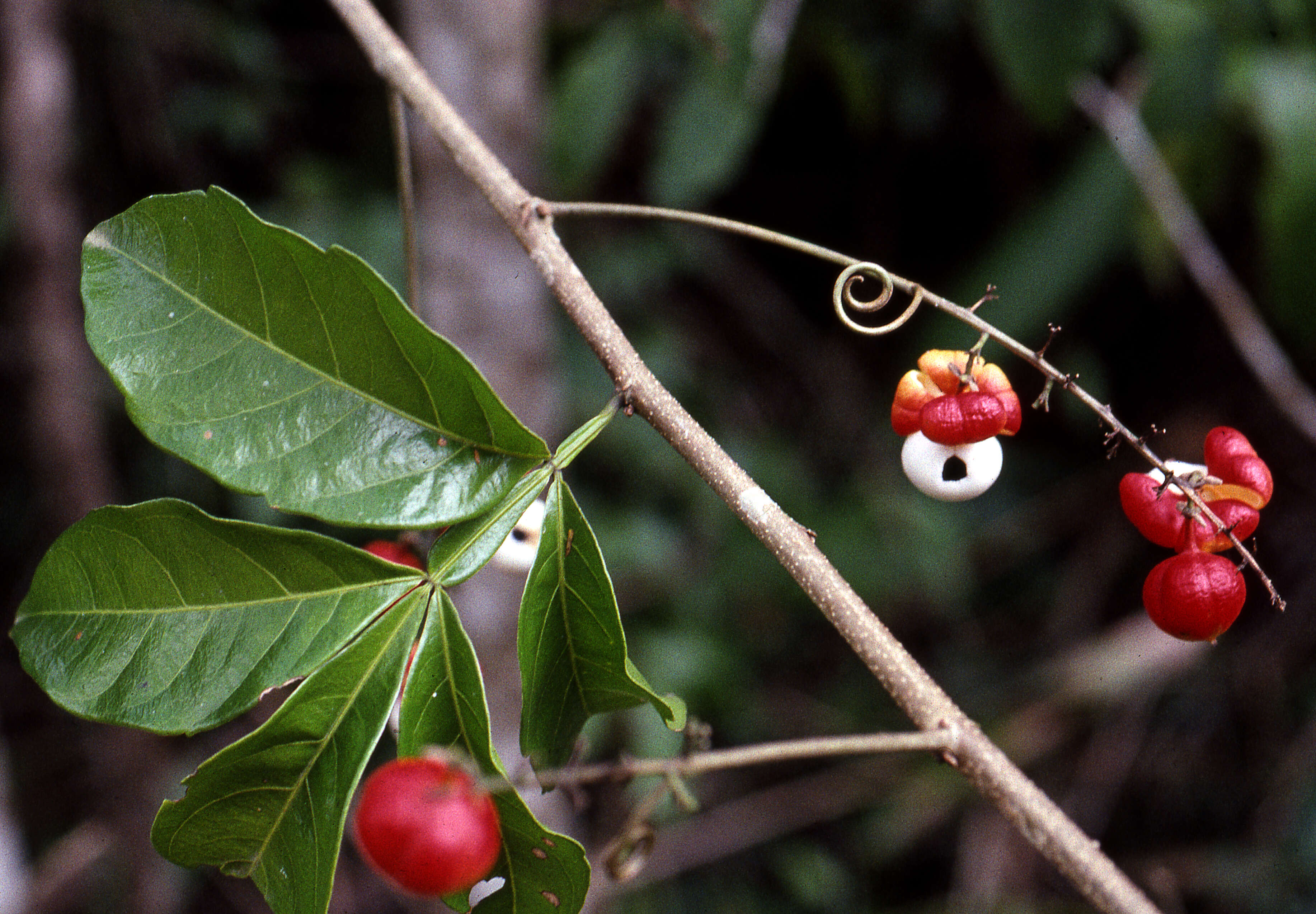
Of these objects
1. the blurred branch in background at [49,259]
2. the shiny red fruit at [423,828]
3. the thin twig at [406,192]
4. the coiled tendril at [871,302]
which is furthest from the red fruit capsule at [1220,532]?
the blurred branch in background at [49,259]

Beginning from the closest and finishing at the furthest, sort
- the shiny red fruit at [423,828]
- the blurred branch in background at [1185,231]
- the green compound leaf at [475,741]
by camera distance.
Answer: the shiny red fruit at [423,828] < the green compound leaf at [475,741] < the blurred branch in background at [1185,231]

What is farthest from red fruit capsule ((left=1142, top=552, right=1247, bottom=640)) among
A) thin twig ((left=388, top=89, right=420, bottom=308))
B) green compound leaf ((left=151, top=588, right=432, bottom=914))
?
thin twig ((left=388, top=89, right=420, bottom=308))

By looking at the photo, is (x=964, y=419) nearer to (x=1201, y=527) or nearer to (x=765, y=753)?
(x=1201, y=527)

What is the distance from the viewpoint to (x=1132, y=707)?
6.81 ft

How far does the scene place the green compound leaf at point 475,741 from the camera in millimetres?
595

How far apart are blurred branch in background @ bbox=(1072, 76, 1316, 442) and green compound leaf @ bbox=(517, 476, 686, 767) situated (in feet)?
4.94

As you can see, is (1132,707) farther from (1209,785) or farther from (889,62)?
(889,62)

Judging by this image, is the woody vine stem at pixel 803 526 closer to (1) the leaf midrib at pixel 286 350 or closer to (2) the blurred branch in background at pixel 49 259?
(1) the leaf midrib at pixel 286 350

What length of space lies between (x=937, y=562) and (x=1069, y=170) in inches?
32.2

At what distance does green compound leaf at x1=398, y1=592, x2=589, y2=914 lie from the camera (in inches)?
23.4

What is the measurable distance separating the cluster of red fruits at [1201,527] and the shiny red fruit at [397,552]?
556mm

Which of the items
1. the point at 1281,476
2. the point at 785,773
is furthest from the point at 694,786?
the point at 1281,476

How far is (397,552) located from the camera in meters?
0.85

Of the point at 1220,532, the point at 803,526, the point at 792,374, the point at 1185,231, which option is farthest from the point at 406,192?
the point at 792,374
